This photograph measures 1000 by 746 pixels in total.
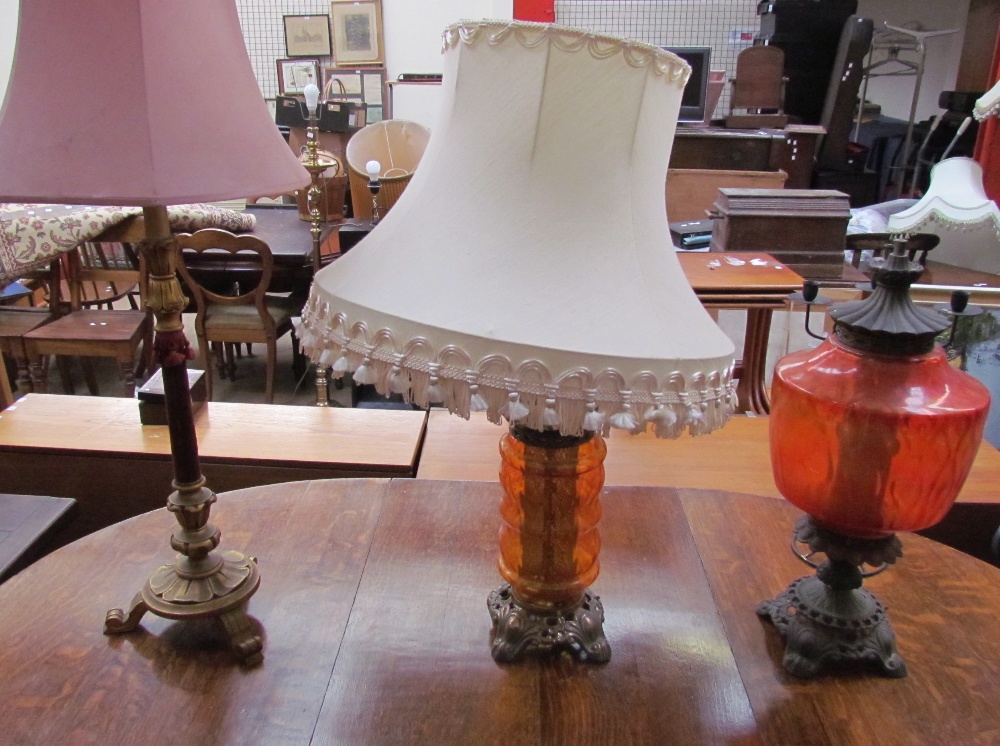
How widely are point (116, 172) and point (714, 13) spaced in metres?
5.56

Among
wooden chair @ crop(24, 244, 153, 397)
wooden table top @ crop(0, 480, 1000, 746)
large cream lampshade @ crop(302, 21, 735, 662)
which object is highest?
large cream lampshade @ crop(302, 21, 735, 662)

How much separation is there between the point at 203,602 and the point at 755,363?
164 centimetres

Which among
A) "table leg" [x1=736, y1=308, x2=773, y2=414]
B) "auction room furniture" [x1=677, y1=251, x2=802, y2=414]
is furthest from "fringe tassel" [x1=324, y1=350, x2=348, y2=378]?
"table leg" [x1=736, y1=308, x2=773, y2=414]

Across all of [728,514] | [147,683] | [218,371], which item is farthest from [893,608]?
[218,371]

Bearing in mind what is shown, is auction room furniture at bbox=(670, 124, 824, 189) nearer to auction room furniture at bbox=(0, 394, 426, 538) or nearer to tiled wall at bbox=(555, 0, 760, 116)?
tiled wall at bbox=(555, 0, 760, 116)

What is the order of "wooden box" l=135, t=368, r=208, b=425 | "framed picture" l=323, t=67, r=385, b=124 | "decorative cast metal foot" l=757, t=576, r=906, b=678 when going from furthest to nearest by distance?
"framed picture" l=323, t=67, r=385, b=124
"wooden box" l=135, t=368, r=208, b=425
"decorative cast metal foot" l=757, t=576, r=906, b=678

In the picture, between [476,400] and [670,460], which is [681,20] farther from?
[476,400]

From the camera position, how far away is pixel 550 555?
0.81 metres

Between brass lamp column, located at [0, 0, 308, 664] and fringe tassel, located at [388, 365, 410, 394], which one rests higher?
A: brass lamp column, located at [0, 0, 308, 664]

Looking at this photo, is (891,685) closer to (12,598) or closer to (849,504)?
(849,504)

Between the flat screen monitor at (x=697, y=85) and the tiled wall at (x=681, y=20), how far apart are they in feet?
4.49

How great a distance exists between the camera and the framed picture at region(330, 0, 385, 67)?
538 centimetres

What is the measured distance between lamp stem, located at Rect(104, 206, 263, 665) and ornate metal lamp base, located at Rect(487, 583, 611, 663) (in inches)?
10.5

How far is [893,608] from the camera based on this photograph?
906 mm
